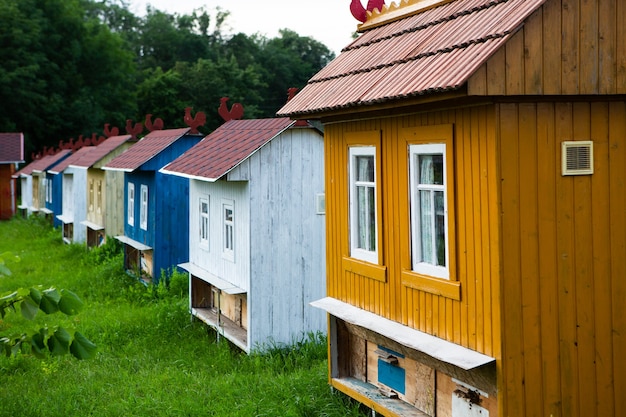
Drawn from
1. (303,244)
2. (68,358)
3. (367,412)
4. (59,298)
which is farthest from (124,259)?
(59,298)

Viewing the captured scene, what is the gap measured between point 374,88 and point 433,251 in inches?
61.8

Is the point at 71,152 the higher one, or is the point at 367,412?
the point at 71,152

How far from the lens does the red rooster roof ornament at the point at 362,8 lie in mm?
9942

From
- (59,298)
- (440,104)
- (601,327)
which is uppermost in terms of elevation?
(440,104)

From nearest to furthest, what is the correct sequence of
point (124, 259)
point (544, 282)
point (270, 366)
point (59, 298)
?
point (59, 298), point (544, 282), point (270, 366), point (124, 259)

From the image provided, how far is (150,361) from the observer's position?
13188 mm

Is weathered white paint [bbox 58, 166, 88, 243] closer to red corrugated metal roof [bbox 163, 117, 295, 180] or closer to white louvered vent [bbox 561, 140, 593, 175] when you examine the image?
red corrugated metal roof [bbox 163, 117, 295, 180]

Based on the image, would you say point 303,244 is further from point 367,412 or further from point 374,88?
point 374,88

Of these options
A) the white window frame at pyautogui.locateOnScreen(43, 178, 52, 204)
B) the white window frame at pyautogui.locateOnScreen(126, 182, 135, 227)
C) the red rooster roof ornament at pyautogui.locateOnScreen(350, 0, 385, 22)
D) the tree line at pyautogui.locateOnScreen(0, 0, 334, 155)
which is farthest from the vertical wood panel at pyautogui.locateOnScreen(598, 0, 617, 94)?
the tree line at pyautogui.locateOnScreen(0, 0, 334, 155)

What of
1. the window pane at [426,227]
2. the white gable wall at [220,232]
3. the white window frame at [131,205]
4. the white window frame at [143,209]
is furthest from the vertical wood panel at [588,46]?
the white window frame at [131,205]

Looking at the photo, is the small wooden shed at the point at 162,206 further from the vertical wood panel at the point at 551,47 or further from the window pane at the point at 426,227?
the vertical wood panel at the point at 551,47

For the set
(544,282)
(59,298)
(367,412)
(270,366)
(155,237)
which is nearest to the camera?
(59,298)

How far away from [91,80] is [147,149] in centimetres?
4481

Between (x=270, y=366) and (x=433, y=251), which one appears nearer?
(x=433, y=251)
